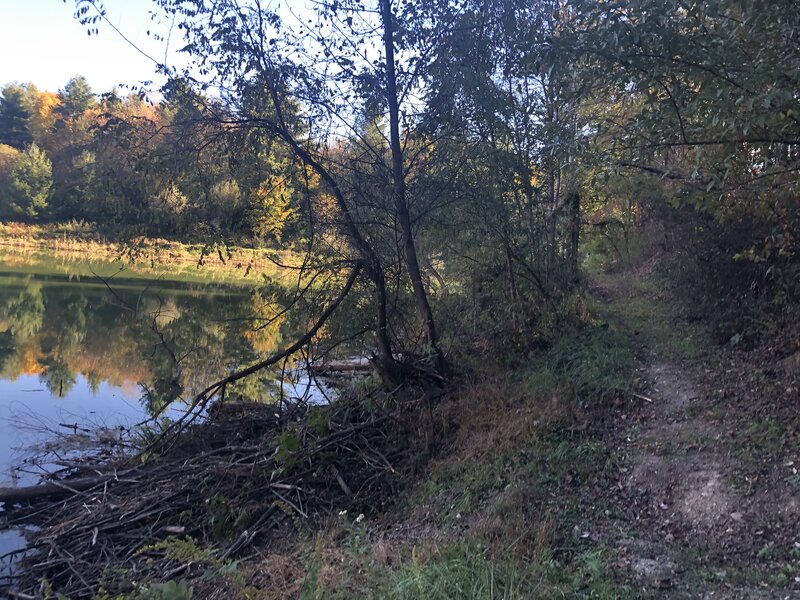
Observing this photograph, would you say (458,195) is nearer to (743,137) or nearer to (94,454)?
(743,137)

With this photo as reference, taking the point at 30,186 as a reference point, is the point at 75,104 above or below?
below

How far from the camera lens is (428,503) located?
21.0 feet

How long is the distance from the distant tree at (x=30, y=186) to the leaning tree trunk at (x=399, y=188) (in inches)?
1177

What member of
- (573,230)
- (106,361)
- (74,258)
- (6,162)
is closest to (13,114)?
(6,162)

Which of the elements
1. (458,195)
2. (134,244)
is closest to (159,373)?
(134,244)

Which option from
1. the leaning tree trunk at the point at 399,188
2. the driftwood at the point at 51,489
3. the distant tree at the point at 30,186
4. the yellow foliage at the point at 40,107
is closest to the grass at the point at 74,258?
the distant tree at the point at 30,186

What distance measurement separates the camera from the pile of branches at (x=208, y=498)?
6094 millimetres

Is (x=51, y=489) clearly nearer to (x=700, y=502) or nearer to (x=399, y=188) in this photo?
(x=399, y=188)

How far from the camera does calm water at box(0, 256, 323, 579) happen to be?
32.8ft

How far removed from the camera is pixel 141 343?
1748cm

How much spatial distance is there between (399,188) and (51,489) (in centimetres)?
609

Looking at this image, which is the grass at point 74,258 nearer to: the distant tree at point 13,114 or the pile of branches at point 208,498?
the pile of branches at point 208,498

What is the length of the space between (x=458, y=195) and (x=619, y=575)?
639 cm

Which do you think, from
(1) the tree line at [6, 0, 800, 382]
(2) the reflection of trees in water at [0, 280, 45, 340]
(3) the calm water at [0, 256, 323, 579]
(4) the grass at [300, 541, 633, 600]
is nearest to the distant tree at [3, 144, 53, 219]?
(2) the reflection of trees in water at [0, 280, 45, 340]
